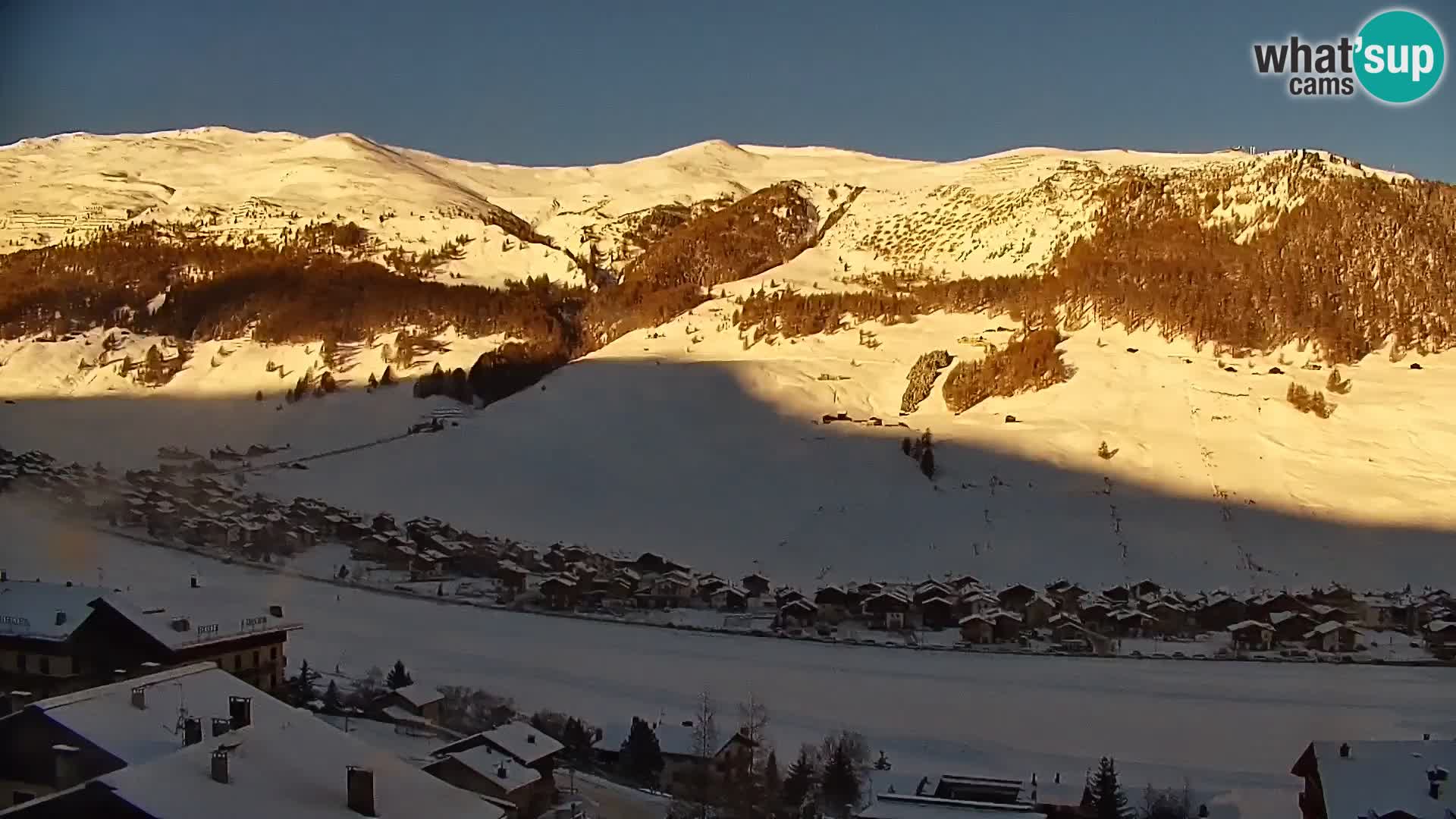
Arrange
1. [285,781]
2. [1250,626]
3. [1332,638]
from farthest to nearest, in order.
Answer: [1250,626] < [1332,638] < [285,781]

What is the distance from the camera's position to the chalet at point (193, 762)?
4059 millimetres

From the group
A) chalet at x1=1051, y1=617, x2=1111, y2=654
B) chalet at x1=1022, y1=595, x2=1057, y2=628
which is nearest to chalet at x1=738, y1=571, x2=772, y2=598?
chalet at x1=1022, y1=595, x2=1057, y2=628

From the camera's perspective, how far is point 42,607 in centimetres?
744

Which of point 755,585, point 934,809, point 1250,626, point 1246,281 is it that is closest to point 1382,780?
point 934,809

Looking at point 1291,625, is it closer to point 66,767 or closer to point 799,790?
point 799,790

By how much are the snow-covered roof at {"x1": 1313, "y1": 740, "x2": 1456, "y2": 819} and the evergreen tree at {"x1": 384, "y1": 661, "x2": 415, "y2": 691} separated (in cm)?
564

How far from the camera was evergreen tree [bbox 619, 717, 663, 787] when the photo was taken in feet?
24.2

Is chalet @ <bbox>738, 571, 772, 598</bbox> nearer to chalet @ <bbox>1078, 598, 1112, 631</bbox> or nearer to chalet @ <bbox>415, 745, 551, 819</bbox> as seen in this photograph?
chalet @ <bbox>1078, 598, 1112, 631</bbox>

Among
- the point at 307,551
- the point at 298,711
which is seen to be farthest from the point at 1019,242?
the point at 298,711

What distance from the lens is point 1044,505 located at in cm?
1552

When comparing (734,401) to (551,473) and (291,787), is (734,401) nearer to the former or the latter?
(551,473)

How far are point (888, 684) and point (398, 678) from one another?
3758 mm

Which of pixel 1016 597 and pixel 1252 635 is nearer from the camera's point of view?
pixel 1252 635

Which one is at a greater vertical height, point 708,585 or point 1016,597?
point 708,585
